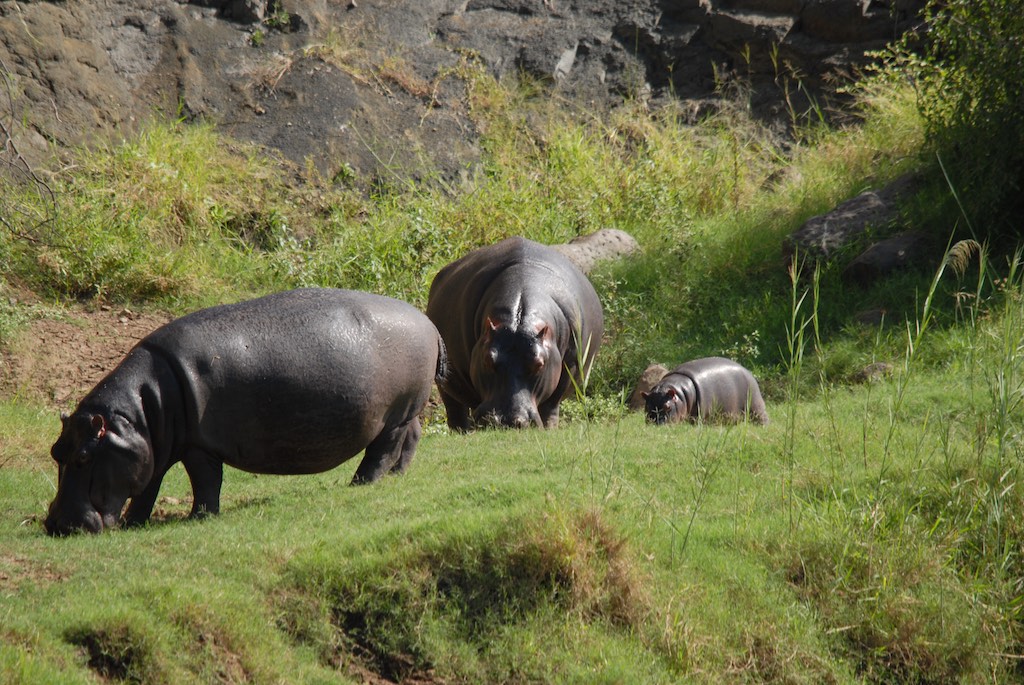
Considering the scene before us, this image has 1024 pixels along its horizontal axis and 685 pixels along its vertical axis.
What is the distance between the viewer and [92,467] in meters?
6.43

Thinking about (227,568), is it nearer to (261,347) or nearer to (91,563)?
(91,563)

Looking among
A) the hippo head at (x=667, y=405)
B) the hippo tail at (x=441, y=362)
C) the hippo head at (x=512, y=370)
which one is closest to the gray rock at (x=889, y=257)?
the hippo head at (x=667, y=405)

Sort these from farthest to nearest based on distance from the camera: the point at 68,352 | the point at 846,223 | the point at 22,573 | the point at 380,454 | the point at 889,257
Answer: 1. the point at 846,223
2. the point at 889,257
3. the point at 68,352
4. the point at 380,454
5. the point at 22,573

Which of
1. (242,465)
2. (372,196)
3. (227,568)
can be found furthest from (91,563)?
(372,196)

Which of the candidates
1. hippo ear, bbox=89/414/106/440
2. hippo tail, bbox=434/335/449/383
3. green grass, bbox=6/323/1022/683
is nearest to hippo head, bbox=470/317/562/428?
hippo tail, bbox=434/335/449/383

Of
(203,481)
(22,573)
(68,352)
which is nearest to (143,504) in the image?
(203,481)

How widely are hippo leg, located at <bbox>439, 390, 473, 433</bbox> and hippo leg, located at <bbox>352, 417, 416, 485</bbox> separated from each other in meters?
2.73

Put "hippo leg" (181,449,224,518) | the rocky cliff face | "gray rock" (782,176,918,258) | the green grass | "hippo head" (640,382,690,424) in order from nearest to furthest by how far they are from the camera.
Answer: the green grass
"hippo leg" (181,449,224,518)
"hippo head" (640,382,690,424)
"gray rock" (782,176,918,258)
the rocky cliff face

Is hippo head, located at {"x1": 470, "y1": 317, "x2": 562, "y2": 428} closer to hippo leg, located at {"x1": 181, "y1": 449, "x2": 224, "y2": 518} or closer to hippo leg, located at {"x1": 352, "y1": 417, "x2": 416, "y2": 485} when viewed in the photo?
hippo leg, located at {"x1": 352, "y1": 417, "x2": 416, "y2": 485}

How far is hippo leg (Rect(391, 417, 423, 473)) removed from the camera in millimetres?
7672

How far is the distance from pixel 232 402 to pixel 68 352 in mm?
5354

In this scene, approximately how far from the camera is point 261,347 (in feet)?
22.1

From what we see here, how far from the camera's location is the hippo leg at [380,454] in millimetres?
7363

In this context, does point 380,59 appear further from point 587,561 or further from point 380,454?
point 587,561
